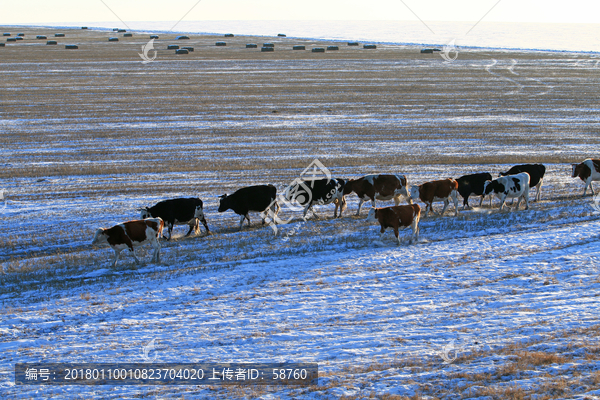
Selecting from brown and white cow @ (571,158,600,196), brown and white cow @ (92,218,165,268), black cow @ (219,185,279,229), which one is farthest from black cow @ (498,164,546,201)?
brown and white cow @ (92,218,165,268)

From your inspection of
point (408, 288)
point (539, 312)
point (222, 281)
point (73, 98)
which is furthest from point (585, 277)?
point (73, 98)

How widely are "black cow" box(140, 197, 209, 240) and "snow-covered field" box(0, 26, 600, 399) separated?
64 centimetres

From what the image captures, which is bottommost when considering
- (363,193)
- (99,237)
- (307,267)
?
(307,267)

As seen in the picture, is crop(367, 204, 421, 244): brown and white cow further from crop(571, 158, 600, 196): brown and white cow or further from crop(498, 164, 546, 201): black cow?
crop(571, 158, 600, 196): brown and white cow

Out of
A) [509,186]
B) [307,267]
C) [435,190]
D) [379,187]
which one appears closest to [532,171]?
[509,186]

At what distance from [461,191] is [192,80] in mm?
35822

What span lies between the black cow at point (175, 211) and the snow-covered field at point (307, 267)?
0.64 m

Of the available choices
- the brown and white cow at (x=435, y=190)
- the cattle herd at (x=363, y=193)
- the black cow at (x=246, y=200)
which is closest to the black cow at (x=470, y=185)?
the cattle herd at (x=363, y=193)

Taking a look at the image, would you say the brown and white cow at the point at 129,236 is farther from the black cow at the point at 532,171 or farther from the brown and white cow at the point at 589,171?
the brown and white cow at the point at 589,171

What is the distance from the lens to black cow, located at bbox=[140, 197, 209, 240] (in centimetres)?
1612

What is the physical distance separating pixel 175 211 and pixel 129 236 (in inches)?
98.6

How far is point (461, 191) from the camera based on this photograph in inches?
727

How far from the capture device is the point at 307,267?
13.5 metres

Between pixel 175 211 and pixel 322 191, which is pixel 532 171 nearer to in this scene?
pixel 322 191
